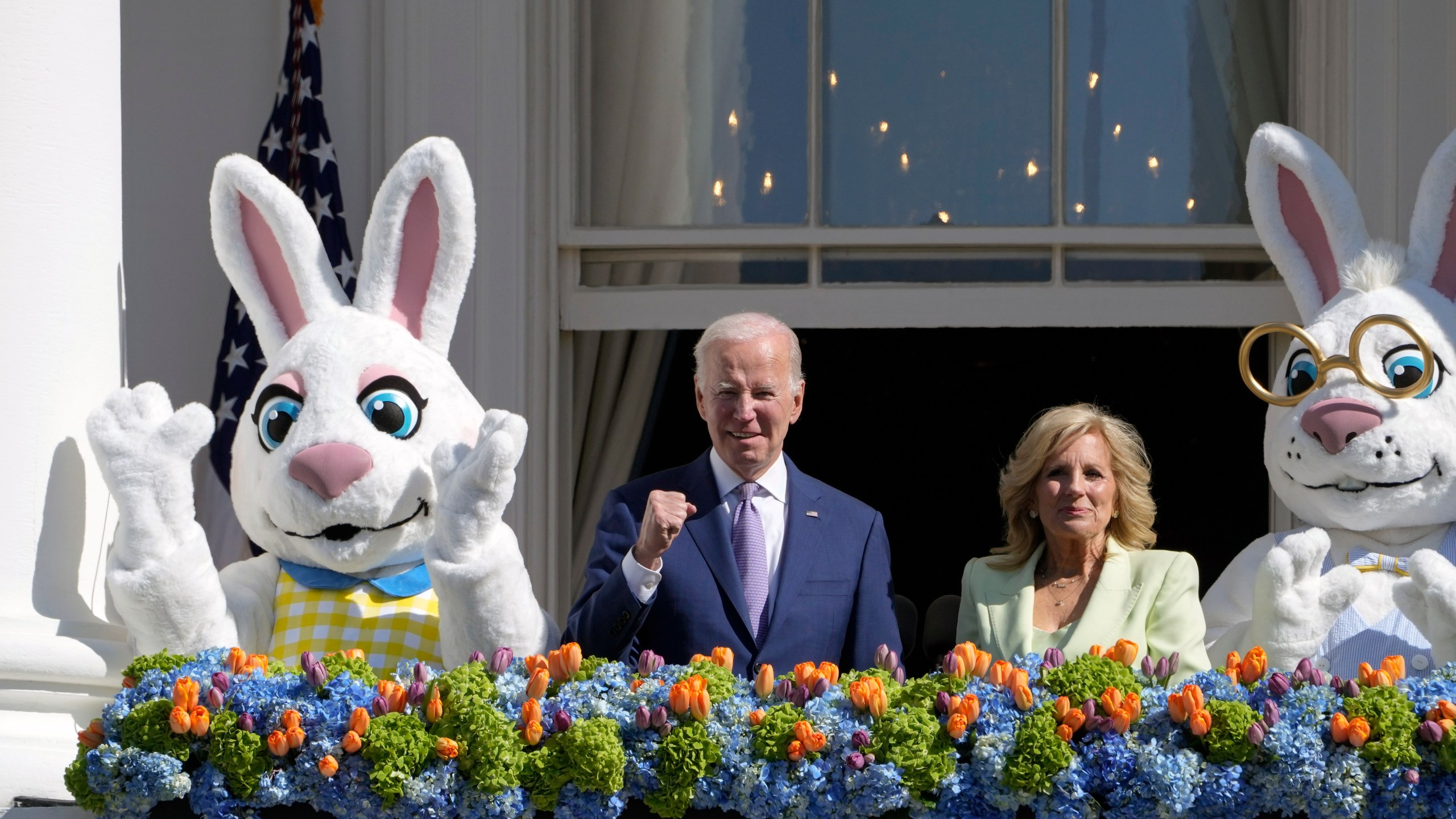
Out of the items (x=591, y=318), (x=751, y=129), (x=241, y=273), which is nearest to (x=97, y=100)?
(x=241, y=273)

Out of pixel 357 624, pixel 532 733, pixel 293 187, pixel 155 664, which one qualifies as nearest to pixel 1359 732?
pixel 532 733

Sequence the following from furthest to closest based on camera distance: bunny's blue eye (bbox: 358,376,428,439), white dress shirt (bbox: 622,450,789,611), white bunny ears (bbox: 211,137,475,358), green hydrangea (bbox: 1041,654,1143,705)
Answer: white bunny ears (bbox: 211,137,475,358)
bunny's blue eye (bbox: 358,376,428,439)
white dress shirt (bbox: 622,450,789,611)
green hydrangea (bbox: 1041,654,1143,705)

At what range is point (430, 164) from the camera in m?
4.03

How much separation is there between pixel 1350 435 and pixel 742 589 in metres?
1.45

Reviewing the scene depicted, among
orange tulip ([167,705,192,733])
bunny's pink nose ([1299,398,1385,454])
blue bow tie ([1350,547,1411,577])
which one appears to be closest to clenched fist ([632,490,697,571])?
orange tulip ([167,705,192,733])

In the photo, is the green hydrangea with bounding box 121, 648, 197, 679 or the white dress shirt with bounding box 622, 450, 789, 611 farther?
the white dress shirt with bounding box 622, 450, 789, 611

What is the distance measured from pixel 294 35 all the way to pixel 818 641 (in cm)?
282

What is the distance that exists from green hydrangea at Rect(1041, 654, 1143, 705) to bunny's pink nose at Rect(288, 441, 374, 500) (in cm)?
153

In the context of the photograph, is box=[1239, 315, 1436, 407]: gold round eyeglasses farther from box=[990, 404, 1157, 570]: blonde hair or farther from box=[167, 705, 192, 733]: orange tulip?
box=[167, 705, 192, 733]: orange tulip

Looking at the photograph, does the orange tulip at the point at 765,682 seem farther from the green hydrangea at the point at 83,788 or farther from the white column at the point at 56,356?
the white column at the point at 56,356

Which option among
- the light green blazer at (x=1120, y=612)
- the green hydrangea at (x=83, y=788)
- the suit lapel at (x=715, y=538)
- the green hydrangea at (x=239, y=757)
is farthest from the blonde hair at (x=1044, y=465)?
the green hydrangea at (x=83, y=788)

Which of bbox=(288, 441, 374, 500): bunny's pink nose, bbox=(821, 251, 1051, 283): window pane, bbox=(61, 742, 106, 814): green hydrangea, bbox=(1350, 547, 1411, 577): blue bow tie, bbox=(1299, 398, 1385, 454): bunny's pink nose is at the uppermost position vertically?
bbox=(821, 251, 1051, 283): window pane

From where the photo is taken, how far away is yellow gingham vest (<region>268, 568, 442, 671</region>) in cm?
370

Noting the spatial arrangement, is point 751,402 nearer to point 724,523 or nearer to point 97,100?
point 724,523
